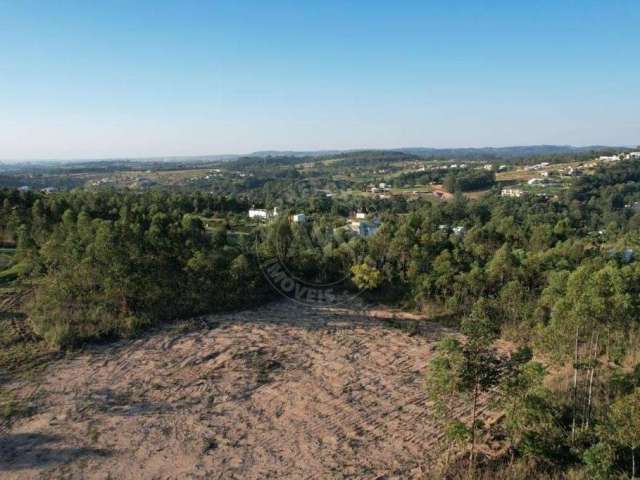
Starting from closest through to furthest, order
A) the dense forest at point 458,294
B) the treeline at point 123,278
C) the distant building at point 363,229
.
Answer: the dense forest at point 458,294, the treeline at point 123,278, the distant building at point 363,229

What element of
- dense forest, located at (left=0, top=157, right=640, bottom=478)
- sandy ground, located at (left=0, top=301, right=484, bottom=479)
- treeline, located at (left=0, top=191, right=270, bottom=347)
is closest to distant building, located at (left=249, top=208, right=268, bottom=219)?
dense forest, located at (left=0, top=157, right=640, bottom=478)

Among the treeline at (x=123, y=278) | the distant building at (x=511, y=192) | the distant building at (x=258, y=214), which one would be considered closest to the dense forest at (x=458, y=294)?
the treeline at (x=123, y=278)

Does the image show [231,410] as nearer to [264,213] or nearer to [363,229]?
[363,229]

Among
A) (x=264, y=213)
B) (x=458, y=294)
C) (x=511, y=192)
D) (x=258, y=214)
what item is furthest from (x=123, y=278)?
(x=511, y=192)

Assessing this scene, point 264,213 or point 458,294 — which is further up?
point 264,213

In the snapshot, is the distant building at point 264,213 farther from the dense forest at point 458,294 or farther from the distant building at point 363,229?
the distant building at point 363,229

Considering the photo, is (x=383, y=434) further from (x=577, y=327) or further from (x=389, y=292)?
(x=389, y=292)

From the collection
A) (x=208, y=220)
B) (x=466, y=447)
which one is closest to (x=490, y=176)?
(x=208, y=220)
